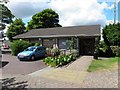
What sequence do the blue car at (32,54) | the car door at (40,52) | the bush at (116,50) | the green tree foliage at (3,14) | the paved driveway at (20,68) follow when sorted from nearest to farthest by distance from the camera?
the green tree foliage at (3,14), the paved driveway at (20,68), the blue car at (32,54), the car door at (40,52), the bush at (116,50)

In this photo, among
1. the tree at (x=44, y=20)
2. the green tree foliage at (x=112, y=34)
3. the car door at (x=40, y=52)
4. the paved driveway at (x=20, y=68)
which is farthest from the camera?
the tree at (x=44, y=20)

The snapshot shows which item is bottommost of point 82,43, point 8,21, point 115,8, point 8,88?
point 8,88

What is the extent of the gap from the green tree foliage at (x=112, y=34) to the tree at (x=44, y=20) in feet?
104

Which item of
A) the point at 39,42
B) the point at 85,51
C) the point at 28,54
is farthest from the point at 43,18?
the point at 28,54

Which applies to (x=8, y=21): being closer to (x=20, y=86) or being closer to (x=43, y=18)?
(x=43, y=18)

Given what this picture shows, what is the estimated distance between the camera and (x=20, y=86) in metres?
9.44

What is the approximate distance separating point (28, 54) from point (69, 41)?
7726 mm

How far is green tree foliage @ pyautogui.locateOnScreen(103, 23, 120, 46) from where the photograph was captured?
84.1ft

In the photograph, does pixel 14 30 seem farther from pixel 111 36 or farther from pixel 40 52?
pixel 111 36

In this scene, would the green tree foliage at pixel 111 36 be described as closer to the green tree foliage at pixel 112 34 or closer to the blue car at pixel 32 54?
the green tree foliage at pixel 112 34

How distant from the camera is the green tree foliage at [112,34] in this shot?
25625mm

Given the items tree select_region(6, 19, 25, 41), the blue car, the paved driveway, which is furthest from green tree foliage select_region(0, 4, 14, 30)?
tree select_region(6, 19, 25, 41)

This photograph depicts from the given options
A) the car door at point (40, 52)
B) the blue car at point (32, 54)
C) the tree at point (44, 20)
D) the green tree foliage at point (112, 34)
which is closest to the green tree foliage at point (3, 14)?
the blue car at point (32, 54)

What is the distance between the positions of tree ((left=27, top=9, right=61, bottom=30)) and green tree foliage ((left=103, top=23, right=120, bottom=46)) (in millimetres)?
31666
